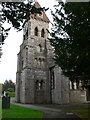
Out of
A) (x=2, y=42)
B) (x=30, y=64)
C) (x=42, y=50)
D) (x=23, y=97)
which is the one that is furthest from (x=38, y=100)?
(x=2, y=42)

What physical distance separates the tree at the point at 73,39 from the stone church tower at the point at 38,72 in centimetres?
2265

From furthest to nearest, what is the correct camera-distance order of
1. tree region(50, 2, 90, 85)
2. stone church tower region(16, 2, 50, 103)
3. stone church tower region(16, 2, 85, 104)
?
stone church tower region(16, 2, 50, 103), stone church tower region(16, 2, 85, 104), tree region(50, 2, 90, 85)

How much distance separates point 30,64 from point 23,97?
6.36 m

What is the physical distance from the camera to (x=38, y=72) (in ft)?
140

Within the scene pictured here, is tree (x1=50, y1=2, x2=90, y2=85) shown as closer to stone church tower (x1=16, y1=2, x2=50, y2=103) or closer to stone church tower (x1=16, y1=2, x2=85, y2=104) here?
stone church tower (x1=16, y1=2, x2=85, y2=104)

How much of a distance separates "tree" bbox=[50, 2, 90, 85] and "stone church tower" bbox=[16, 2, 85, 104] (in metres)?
22.7

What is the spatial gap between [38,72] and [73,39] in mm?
29551

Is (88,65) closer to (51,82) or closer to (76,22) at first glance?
(76,22)

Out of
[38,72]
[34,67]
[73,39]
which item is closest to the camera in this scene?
[73,39]

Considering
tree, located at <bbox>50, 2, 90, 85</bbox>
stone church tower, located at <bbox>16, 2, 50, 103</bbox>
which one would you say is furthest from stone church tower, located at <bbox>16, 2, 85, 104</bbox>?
tree, located at <bbox>50, 2, 90, 85</bbox>

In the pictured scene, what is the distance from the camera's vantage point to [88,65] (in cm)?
1341

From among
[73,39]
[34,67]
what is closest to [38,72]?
[34,67]

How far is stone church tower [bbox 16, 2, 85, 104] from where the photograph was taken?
128 feet

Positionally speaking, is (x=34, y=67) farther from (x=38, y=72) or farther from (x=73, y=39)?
(x=73, y=39)
